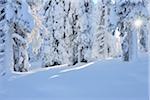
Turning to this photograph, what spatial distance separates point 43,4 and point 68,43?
13.2 feet

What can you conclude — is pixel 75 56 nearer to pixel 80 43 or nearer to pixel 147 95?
pixel 80 43

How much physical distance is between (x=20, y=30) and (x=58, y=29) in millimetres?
10351

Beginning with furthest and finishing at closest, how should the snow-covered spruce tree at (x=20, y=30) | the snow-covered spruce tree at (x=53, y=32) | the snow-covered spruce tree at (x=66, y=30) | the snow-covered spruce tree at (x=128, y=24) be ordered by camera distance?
the snow-covered spruce tree at (x=66, y=30) < the snow-covered spruce tree at (x=53, y=32) < the snow-covered spruce tree at (x=128, y=24) < the snow-covered spruce tree at (x=20, y=30)

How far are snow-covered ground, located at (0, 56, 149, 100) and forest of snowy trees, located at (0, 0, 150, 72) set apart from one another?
3.74m

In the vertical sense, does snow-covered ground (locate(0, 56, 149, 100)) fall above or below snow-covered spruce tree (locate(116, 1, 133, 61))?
below

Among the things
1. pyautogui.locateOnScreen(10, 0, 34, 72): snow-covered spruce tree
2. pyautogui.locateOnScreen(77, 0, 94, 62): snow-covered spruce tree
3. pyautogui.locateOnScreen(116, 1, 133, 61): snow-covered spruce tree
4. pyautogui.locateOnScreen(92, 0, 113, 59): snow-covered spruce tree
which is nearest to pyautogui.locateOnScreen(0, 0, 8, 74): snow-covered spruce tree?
pyautogui.locateOnScreen(10, 0, 34, 72): snow-covered spruce tree

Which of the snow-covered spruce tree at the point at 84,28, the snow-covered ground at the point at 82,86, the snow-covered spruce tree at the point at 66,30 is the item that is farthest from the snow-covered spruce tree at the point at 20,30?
the snow-covered spruce tree at the point at 84,28

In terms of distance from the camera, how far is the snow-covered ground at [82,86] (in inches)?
474

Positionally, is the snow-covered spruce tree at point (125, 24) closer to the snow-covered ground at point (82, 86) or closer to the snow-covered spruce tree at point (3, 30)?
the snow-covered ground at point (82, 86)

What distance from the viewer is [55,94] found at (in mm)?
12375

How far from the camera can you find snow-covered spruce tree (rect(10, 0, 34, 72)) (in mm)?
18828

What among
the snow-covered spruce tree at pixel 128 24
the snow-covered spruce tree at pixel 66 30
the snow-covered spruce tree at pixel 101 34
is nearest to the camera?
the snow-covered spruce tree at pixel 128 24

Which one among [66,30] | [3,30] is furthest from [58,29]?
[3,30]

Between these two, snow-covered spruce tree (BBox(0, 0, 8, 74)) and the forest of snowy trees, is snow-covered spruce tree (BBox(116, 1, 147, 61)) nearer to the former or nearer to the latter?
the forest of snowy trees
